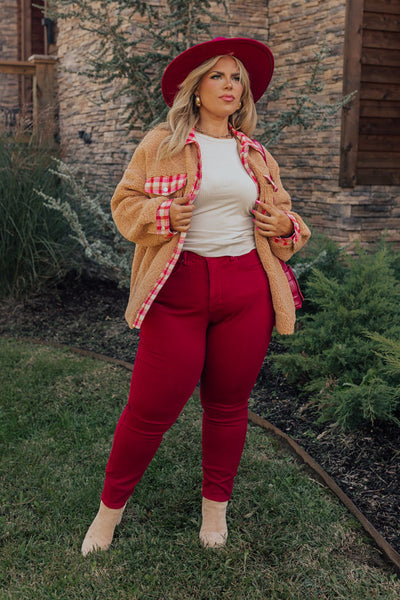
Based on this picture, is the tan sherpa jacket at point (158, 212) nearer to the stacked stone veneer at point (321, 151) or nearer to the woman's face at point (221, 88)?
the woman's face at point (221, 88)

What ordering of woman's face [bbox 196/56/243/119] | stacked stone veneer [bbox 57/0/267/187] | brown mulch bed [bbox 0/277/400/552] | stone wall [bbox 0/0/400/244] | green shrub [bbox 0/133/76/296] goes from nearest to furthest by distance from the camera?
woman's face [bbox 196/56/243/119] → brown mulch bed [bbox 0/277/400/552] → green shrub [bbox 0/133/76/296] → stone wall [bbox 0/0/400/244] → stacked stone veneer [bbox 57/0/267/187]

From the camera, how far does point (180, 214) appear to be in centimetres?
198

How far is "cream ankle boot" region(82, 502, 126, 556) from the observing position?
90.2 inches

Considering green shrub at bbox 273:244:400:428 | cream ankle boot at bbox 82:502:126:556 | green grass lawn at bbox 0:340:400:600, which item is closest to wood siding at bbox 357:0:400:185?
green shrub at bbox 273:244:400:428

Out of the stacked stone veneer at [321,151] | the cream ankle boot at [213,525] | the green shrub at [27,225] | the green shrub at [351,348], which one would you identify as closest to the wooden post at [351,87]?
the stacked stone veneer at [321,151]

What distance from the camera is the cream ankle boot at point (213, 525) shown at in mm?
2365

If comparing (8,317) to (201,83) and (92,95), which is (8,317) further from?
(201,83)

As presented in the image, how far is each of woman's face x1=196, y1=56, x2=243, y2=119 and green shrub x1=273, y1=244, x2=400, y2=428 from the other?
60.2 inches

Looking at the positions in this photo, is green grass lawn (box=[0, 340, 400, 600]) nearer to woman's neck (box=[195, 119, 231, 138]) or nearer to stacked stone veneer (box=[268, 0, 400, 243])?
woman's neck (box=[195, 119, 231, 138])

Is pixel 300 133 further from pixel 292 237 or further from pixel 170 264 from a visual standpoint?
pixel 170 264

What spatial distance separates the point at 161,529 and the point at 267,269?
113cm

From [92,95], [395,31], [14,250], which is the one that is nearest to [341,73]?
[395,31]

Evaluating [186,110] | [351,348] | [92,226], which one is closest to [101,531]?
[186,110]

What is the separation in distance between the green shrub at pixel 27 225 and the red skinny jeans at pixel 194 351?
336 centimetres
